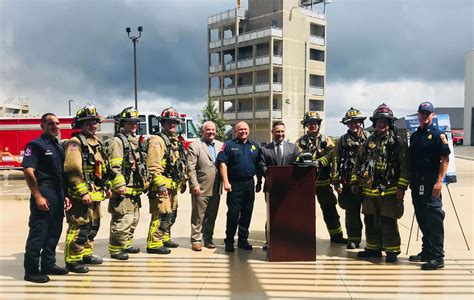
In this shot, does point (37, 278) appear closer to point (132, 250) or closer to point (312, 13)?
point (132, 250)

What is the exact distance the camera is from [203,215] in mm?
6391

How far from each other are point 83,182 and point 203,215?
196cm

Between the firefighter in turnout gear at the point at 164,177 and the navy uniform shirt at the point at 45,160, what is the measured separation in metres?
1.29

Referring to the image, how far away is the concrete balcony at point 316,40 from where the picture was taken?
4977 centimetres

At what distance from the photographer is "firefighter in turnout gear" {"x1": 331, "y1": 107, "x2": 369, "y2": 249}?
624cm

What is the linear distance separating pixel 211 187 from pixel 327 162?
178 cm

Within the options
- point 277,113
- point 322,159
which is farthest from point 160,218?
point 277,113

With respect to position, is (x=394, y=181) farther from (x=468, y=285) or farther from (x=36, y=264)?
(x=36, y=264)

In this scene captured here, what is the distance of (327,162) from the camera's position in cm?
637

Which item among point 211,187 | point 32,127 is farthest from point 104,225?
point 32,127

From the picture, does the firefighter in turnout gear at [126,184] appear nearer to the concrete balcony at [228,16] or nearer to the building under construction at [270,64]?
the building under construction at [270,64]

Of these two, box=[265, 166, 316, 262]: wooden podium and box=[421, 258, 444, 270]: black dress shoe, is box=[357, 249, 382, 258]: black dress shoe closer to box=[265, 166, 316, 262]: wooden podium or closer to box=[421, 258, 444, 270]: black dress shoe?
box=[421, 258, 444, 270]: black dress shoe

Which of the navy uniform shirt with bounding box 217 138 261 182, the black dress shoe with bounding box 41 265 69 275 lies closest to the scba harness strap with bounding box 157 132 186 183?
the navy uniform shirt with bounding box 217 138 261 182

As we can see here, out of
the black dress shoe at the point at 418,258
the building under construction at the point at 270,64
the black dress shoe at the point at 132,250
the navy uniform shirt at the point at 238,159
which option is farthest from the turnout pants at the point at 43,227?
the building under construction at the point at 270,64
